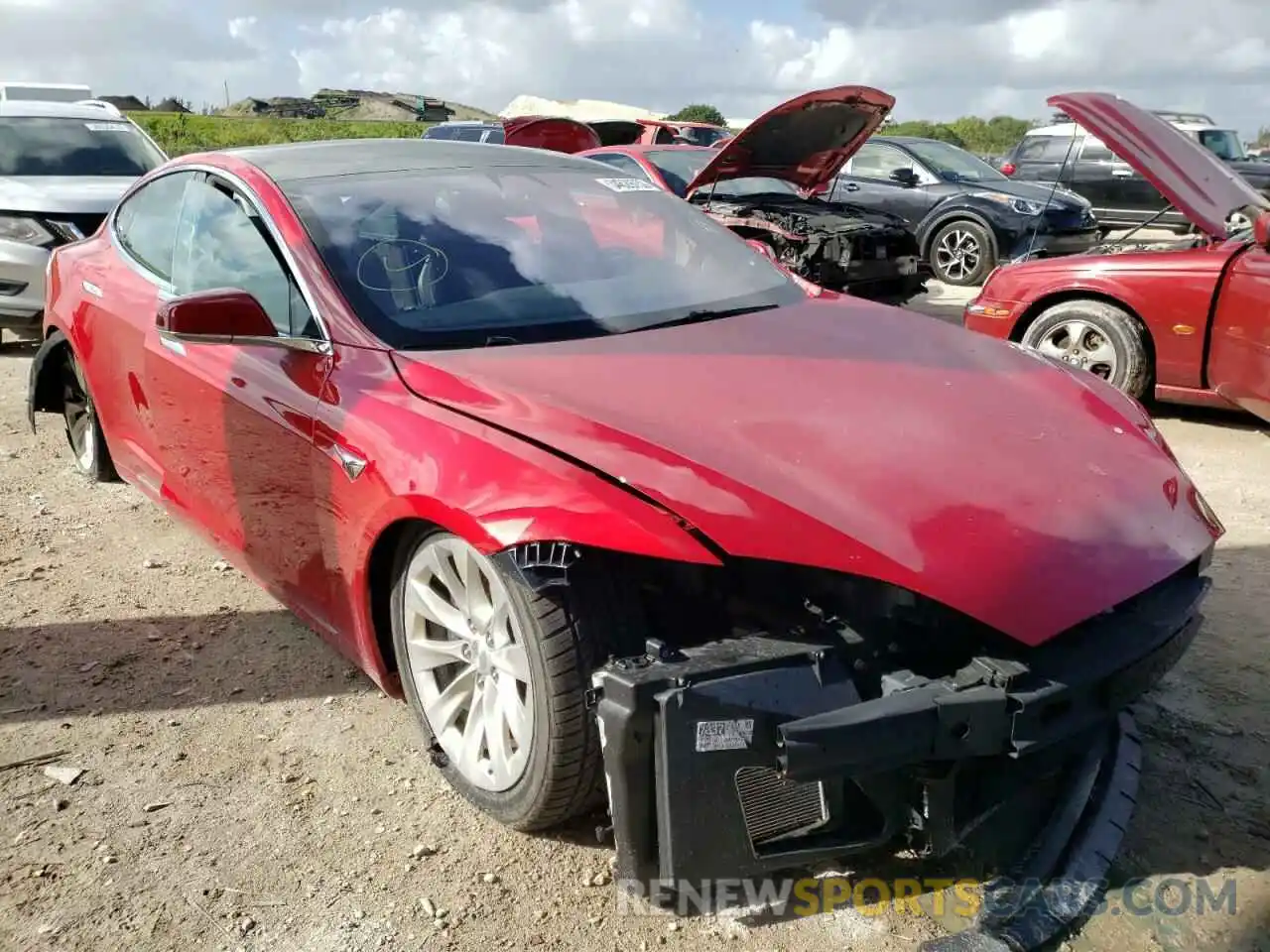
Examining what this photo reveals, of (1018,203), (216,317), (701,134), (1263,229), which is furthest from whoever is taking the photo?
(701,134)

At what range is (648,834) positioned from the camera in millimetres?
2041

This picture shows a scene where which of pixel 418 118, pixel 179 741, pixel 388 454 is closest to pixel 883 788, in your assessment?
pixel 388 454

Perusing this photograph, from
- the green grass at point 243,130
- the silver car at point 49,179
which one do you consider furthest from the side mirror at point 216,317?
the green grass at point 243,130

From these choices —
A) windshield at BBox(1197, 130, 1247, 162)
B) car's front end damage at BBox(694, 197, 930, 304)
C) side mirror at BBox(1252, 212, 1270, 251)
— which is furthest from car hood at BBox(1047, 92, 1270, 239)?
windshield at BBox(1197, 130, 1247, 162)

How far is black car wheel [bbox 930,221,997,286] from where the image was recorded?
10.8 meters

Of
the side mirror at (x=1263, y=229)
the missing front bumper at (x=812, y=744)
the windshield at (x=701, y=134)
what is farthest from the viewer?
the windshield at (x=701, y=134)

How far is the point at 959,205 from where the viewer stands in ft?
36.1

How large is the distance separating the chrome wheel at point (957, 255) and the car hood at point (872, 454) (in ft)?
27.9

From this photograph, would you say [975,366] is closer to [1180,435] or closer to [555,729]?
[555,729]

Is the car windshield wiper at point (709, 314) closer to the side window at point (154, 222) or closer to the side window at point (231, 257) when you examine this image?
the side window at point (231, 257)

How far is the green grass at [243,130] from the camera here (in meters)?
33.1

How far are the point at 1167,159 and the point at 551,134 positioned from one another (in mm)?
6296

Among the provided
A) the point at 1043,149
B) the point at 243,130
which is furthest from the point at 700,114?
the point at 1043,149

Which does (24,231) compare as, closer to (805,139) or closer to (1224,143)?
(805,139)
